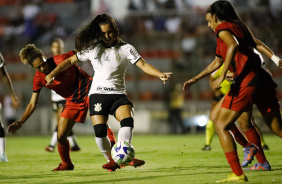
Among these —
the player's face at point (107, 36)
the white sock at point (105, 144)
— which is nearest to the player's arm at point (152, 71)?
the player's face at point (107, 36)

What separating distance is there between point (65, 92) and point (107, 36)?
57.7 inches

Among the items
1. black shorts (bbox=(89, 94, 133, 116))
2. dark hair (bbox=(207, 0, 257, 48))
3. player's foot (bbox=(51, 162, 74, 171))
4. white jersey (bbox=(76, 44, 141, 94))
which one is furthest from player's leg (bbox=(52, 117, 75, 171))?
dark hair (bbox=(207, 0, 257, 48))

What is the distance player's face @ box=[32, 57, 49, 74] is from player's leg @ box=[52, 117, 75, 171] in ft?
2.53

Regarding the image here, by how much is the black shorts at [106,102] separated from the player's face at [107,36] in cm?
69

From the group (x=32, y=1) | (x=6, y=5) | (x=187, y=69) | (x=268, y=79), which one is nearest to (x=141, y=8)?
(x=187, y=69)

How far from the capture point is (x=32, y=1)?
2717 centimetres

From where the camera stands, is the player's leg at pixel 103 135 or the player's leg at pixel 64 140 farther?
the player's leg at pixel 64 140

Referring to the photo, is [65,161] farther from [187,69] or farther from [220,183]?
[187,69]

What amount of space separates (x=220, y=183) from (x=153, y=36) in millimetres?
17491

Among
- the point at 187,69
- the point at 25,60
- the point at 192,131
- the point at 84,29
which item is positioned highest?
the point at 84,29

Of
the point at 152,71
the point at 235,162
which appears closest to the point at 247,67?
the point at 235,162

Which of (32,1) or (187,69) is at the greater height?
(32,1)

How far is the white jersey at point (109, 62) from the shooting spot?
7074mm

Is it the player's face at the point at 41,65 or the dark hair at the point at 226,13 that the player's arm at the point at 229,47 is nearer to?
the dark hair at the point at 226,13
